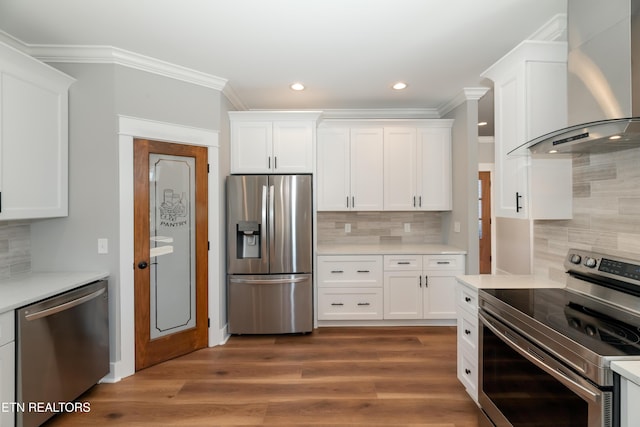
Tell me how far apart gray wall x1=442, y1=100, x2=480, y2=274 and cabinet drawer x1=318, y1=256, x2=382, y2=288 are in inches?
40.6

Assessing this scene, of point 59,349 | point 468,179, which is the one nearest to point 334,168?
point 468,179

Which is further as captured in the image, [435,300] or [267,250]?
[435,300]

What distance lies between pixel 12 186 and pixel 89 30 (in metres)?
1.20

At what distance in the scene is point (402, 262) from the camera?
12.4 ft

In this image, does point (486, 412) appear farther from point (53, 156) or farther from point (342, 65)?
point (53, 156)

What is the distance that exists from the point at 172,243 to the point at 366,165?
2342 mm

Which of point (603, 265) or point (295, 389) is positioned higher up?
point (603, 265)

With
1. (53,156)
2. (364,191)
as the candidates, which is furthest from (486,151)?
(53,156)

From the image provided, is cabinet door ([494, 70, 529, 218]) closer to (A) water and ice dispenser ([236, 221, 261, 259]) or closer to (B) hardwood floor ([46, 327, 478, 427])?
(B) hardwood floor ([46, 327, 478, 427])

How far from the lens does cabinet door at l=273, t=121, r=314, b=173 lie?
12.2 ft

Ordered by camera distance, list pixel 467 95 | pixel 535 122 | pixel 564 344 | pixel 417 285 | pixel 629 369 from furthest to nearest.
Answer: pixel 417 285, pixel 467 95, pixel 535 122, pixel 564 344, pixel 629 369

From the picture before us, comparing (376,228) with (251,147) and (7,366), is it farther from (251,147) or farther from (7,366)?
(7,366)

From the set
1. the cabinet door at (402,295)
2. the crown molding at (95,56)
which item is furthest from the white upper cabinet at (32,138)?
the cabinet door at (402,295)

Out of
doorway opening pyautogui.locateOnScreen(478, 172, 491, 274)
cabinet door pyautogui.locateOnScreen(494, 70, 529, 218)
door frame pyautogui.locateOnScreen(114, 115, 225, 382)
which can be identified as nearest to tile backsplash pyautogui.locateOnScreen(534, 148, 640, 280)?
cabinet door pyautogui.locateOnScreen(494, 70, 529, 218)
